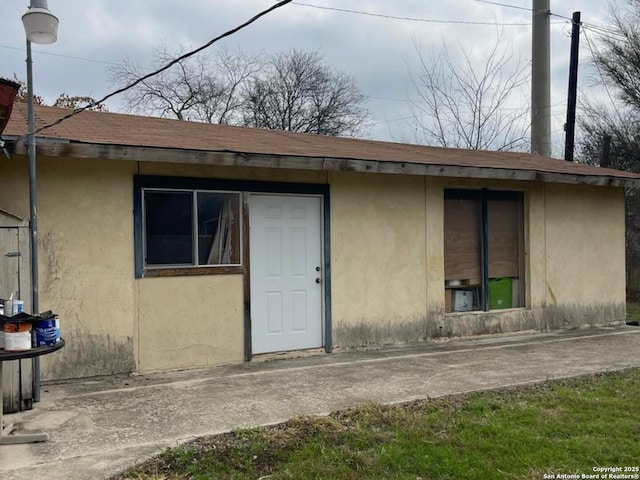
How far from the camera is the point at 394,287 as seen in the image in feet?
24.8

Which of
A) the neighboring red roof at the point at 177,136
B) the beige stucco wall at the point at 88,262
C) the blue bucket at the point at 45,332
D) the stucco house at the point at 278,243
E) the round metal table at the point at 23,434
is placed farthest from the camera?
the neighboring red roof at the point at 177,136

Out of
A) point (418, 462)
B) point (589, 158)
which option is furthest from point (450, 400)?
point (589, 158)

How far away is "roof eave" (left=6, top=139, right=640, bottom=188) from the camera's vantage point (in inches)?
206

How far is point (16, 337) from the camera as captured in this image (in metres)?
3.60

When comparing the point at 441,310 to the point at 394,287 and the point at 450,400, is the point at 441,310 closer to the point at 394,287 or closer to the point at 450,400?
the point at 394,287

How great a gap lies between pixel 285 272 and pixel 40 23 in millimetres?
3756

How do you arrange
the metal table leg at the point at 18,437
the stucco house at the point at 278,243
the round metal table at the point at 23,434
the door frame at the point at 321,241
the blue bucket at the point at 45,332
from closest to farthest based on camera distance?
the round metal table at the point at 23,434, the blue bucket at the point at 45,332, the metal table leg at the point at 18,437, the stucco house at the point at 278,243, the door frame at the point at 321,241

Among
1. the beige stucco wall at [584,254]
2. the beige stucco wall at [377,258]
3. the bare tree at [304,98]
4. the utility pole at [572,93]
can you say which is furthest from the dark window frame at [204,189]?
the bare tree at [304,98]

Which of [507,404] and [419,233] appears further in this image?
[419,233]

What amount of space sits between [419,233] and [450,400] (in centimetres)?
322

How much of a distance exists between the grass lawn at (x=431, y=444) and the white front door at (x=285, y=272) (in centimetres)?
238

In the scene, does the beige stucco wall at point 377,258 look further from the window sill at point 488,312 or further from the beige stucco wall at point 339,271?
the window sill at point 488,312

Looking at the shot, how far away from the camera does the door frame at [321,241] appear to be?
6545mm

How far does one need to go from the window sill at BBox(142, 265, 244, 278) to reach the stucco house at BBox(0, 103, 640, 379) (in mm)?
16
